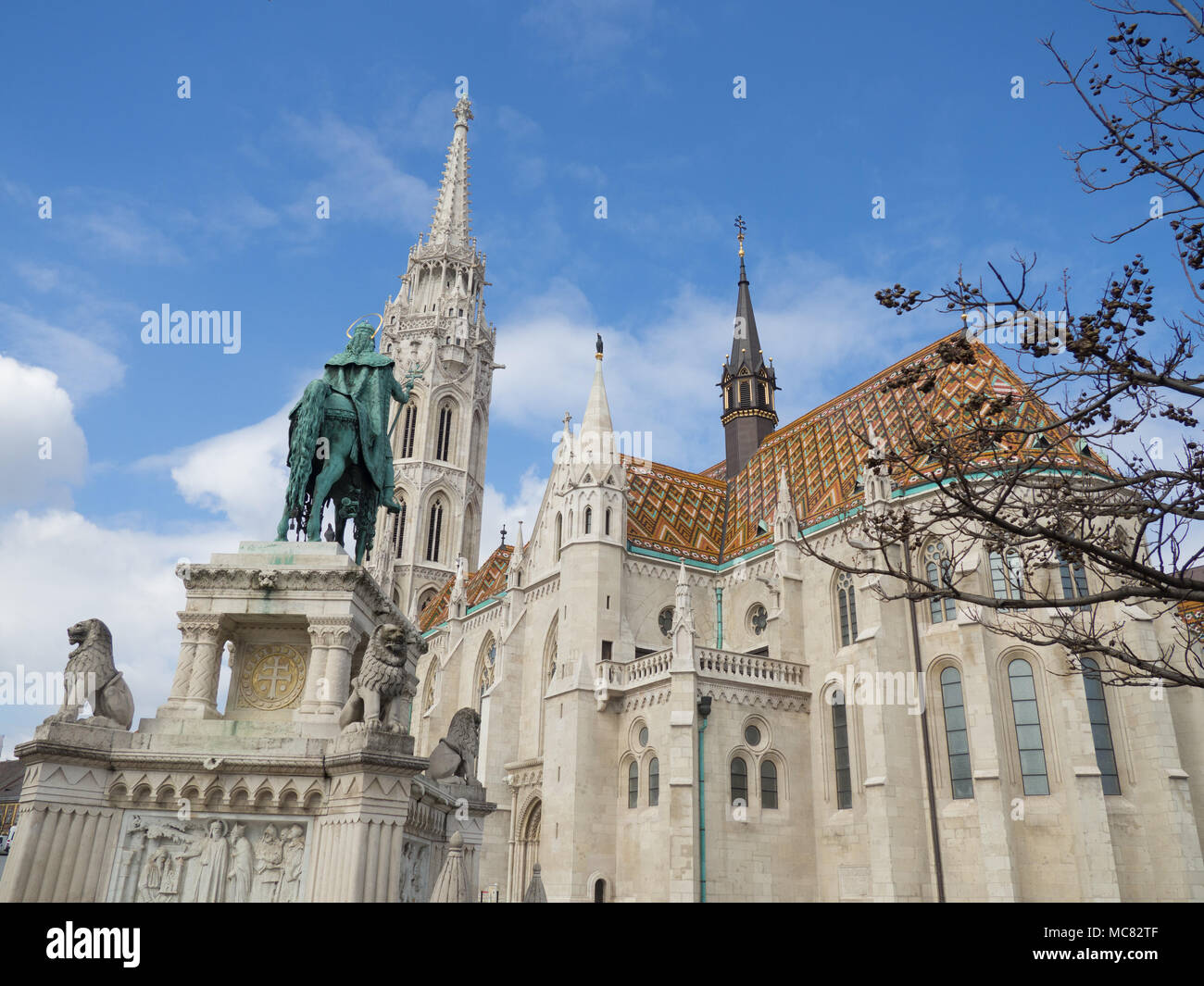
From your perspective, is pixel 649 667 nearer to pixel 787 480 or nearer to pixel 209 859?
pixel 787 480

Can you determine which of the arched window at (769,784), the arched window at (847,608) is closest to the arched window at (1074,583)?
the arched window at (847,608)

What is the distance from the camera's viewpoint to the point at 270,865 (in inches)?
336

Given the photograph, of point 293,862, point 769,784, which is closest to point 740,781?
point 769,784

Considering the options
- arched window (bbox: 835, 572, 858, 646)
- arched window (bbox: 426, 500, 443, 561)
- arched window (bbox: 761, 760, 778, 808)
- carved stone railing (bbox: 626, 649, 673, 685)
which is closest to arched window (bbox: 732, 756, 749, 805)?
arched window (bbox: 761, 760, 778, 808)

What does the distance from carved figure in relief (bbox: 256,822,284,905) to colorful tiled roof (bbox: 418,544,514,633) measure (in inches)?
1333

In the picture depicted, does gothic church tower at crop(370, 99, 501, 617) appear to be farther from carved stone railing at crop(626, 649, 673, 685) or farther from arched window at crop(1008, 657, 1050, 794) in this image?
arched window at crop(1008, 657, 1050, 794)

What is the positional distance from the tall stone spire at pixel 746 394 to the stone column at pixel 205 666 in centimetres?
3562

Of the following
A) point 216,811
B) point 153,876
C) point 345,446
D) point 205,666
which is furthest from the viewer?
point 345,446

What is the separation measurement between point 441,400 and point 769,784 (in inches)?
1603

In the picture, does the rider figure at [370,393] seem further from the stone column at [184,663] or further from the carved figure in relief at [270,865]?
the carved figure in relief at [270,865]

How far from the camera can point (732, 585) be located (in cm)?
3556

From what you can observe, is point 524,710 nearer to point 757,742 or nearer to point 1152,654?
point 757,742
